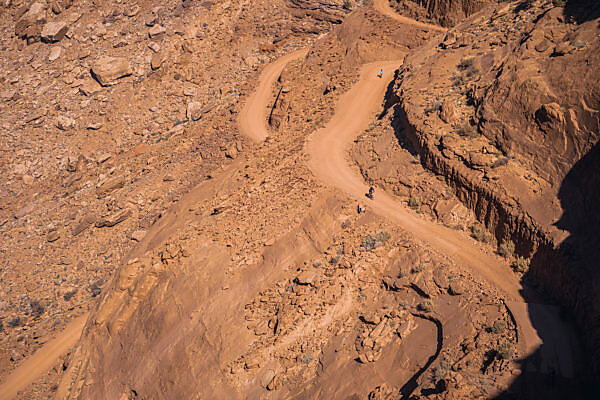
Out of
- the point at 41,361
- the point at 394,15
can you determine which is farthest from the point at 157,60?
the point at 41,361

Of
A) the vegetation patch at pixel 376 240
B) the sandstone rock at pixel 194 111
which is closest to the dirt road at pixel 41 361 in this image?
the sandstone rock at pixel 194 111

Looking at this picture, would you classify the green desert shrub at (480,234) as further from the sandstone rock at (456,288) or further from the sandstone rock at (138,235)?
the sandstone rock at (138,235)

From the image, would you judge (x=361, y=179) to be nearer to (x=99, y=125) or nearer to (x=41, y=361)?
(x=41, y=361)

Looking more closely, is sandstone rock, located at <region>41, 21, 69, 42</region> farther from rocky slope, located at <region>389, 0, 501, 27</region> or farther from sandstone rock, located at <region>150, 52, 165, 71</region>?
rocky slope, located at <region>389, 0, 501, 27</region>

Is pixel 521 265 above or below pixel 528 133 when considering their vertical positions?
below

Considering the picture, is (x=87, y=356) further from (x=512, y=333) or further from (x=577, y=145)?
(x=577, y=145)

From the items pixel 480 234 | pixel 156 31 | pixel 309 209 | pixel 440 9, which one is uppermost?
pixel 440 9

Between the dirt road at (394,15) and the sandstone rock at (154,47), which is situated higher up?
the dirt road at (394,15)
